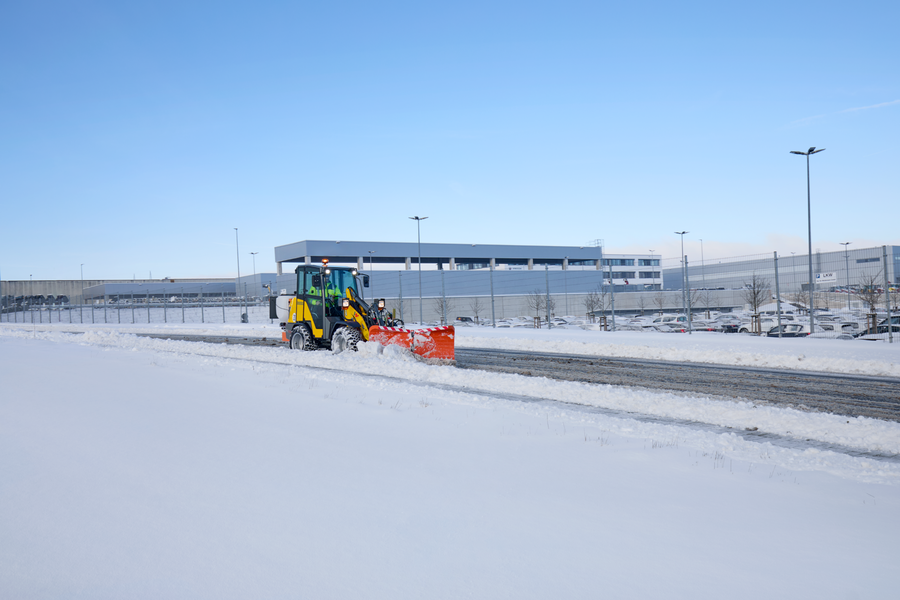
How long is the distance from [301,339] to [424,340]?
4.60 meters

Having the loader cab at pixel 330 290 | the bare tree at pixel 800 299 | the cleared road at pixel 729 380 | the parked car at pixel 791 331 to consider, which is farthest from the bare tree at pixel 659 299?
the loader cab at pixel 330 290

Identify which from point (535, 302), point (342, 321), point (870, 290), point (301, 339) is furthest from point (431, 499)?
point (535, 302)

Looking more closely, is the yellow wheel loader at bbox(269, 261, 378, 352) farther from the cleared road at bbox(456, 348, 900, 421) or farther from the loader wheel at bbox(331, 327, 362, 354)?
the cleared road at bbox(456, 348, 900, 421)

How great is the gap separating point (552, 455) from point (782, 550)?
2.45 m

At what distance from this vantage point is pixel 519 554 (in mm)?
3729

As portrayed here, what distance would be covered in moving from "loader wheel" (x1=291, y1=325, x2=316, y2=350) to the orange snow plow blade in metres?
A: 2.98

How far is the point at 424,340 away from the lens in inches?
583

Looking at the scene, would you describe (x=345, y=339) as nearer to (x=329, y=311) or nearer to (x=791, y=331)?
(x=329, y=311)

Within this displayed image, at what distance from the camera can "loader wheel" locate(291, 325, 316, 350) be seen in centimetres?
1711

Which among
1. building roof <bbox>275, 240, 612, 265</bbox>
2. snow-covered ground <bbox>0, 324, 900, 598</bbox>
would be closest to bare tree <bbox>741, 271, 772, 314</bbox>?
snow-covered ground <bbox>0, 324, 900, 598</bbox>

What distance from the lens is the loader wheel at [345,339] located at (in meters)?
15.5

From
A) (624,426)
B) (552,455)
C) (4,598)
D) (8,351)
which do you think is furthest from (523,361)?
(8,351)

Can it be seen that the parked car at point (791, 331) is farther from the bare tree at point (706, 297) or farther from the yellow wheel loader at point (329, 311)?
the bare tree at point (706, 297)

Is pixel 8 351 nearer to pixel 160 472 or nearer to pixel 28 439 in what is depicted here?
pixel 28 439
